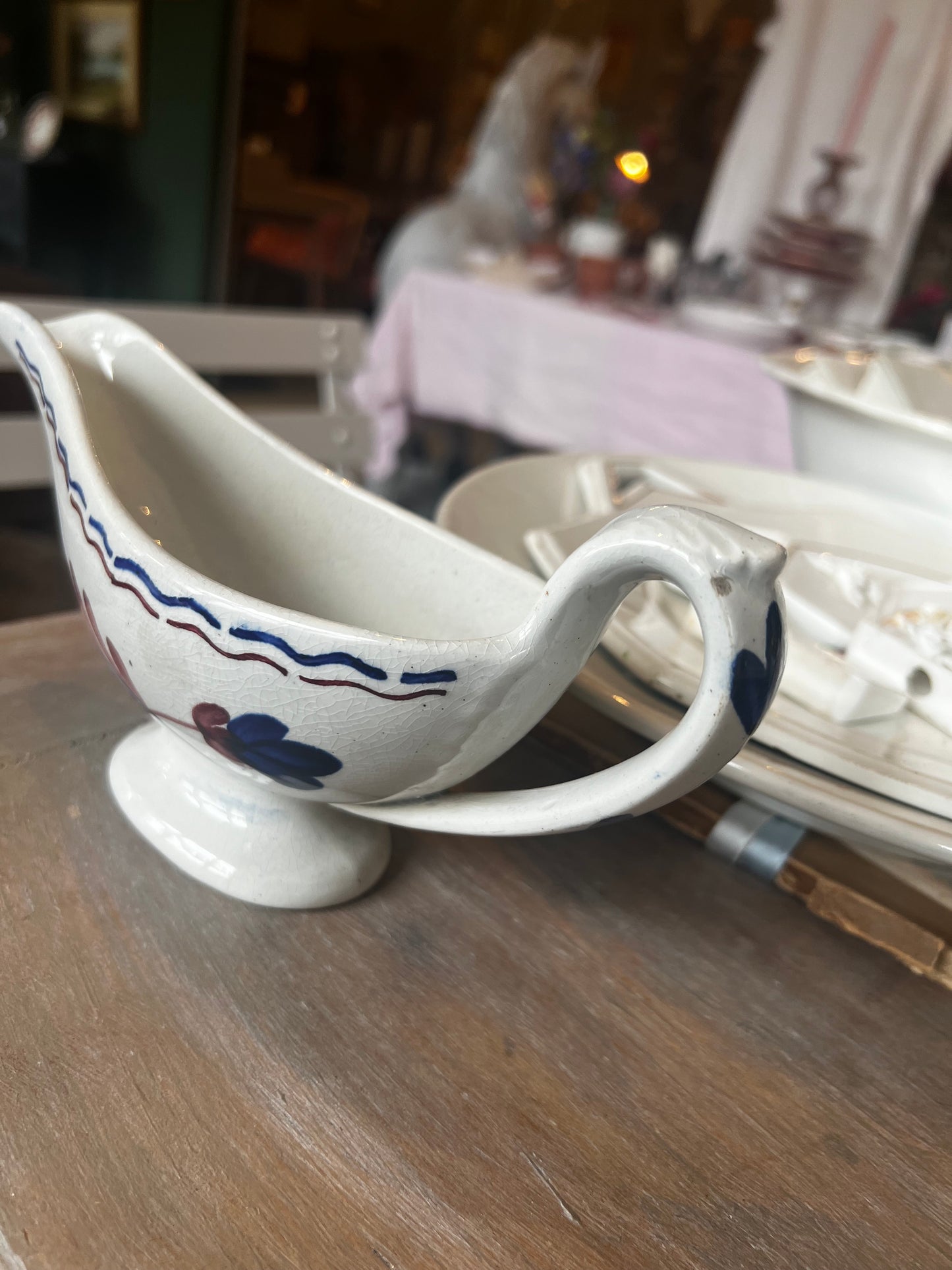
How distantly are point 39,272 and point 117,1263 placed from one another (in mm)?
3405

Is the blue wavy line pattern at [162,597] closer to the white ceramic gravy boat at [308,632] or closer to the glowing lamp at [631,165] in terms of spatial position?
the white ceramic gravy boat at [308,632]

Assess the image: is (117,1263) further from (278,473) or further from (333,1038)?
(278,473)

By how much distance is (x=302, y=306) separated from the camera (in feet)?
11.3

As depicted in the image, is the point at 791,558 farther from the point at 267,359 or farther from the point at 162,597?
the point at 267,359

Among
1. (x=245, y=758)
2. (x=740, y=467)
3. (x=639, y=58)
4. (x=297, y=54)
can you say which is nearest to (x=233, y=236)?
(x=297, y=54)

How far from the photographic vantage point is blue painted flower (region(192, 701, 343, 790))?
270 mm

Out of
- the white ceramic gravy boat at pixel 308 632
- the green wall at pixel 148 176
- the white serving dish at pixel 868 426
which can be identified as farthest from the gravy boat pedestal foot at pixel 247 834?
the green wall at pixel 148 176

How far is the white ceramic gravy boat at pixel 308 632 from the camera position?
Result: 0.23m

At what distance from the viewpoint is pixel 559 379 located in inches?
63.4

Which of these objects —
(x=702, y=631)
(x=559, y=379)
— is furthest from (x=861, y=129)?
(x=702, y=631)

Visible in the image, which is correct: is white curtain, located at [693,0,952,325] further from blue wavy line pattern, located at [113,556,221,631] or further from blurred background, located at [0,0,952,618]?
blue wavy line pattern, located at [113,556,221,631]

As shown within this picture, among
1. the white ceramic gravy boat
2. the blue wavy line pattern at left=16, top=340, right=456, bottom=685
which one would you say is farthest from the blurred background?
the blue wavy line pattern at left=16, top=340, right=456, bottom=685

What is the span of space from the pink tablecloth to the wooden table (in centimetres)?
111

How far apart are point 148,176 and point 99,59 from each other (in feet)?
1.18
